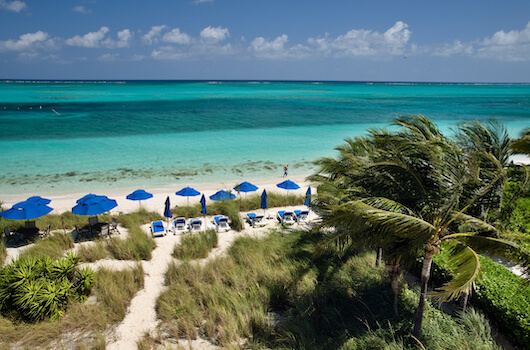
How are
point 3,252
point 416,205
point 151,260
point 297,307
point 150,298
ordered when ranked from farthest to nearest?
1. point 3,252
2. point 151,260
3. point 150,298
4. point 297,307
5. point 416,205

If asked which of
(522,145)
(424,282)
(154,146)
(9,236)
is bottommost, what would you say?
(9,236)

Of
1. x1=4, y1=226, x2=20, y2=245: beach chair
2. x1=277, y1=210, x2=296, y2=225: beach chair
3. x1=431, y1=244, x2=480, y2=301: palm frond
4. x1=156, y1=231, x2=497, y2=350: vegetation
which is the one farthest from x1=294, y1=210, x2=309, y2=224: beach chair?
x1=4, y1=226, x2=20, y2=245: beach chair

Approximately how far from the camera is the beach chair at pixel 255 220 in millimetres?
13397

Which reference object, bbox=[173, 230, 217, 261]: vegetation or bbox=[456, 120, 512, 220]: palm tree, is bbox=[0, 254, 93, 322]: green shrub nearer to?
bbox=[173, 230, 217, 261]: vegetation

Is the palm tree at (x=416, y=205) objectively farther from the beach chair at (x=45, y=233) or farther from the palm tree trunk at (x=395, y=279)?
the beach chair at (x=45, y=233)

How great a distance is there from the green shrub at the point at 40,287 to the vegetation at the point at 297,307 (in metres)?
2.04

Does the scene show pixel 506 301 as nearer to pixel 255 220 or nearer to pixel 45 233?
pixel 255 220

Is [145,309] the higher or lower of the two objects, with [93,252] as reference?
lower


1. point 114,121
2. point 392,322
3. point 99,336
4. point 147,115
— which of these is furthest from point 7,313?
point 147,115

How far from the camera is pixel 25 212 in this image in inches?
446

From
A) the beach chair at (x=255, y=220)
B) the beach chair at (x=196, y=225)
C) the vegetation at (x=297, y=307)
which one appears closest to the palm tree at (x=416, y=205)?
the vegetation at (x=297, y=307)

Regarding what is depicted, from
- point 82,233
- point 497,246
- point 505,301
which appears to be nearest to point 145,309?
point 82,233

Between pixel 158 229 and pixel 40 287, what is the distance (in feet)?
17.0

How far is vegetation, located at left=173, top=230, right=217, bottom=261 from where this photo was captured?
1030cm
